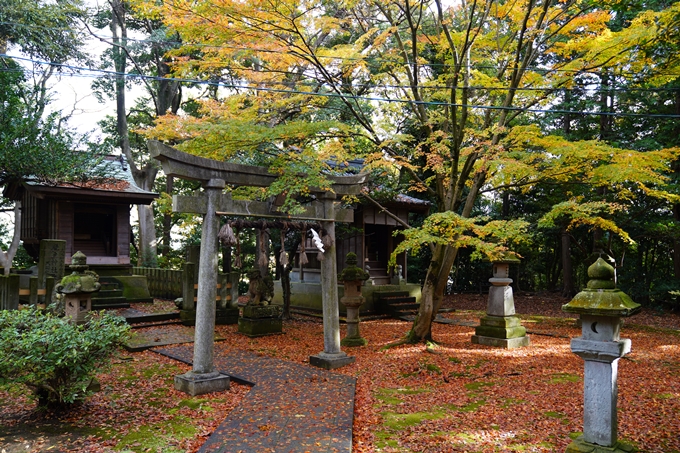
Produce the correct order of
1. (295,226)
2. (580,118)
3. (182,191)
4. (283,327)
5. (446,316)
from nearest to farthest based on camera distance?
(295,226) < (283,327) < (446,316) < (580,118) < (182,191)

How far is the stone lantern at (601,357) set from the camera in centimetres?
515

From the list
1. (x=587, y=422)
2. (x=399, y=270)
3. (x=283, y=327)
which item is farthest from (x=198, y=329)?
(x=399, y=270)

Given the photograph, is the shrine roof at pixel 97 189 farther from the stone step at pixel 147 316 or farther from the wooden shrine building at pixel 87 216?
the stone step at pixel 147 316

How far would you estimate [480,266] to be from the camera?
25484 mm

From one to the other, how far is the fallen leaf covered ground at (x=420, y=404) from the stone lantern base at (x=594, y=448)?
18.7 inches

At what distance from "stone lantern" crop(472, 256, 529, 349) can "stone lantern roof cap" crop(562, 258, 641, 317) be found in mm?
6666

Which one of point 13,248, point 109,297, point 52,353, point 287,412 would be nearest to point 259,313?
point 109,297

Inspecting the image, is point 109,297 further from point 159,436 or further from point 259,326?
point 159,436

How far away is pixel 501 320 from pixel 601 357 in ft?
23.5

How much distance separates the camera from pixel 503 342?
1195cm

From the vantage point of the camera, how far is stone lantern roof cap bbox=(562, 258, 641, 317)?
5.10 metres

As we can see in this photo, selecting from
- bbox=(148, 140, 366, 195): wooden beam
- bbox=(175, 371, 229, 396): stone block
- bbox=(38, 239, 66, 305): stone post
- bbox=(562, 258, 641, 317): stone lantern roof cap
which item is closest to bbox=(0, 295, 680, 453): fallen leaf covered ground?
bbox=(175, 371, 229, 396): stone block

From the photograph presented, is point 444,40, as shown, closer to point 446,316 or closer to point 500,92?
point 500,92

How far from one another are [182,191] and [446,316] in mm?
16995
